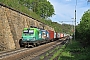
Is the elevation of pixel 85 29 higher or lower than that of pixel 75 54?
higher

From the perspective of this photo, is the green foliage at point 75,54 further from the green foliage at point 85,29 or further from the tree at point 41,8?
Answer: the tree at point 41,8

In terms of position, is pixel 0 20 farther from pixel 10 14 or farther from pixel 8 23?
pixel 10 14

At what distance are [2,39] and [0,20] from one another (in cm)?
261

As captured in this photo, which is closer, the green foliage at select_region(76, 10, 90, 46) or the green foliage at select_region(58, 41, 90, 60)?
the green foliage at select_region(58, 41, 90, 60)

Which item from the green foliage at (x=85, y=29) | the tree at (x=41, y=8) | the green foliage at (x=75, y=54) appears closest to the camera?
the green foliage at (x=75, y=54)

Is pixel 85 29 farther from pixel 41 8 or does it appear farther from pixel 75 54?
pixel 41 8

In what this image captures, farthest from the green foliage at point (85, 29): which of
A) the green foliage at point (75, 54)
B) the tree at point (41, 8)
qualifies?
the tree at point (41, 8)

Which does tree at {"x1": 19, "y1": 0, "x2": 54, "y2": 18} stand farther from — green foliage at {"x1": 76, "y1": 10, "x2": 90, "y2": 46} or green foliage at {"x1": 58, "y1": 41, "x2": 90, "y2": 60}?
green foliage at {"x1": 58, "y1": 41, "x2": 90, "y2": 60}

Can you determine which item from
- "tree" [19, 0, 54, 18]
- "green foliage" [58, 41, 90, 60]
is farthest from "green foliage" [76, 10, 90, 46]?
"tree" [19, 0, 54, 18]

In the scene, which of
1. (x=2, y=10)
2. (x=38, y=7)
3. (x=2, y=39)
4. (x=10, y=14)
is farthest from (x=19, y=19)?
(x=38, y=7)

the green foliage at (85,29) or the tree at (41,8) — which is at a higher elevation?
the tree at (41,8)

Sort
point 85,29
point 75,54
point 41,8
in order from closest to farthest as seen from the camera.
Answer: point 75,54 → point 85,29 → point 41,8

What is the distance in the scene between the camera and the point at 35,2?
109 m

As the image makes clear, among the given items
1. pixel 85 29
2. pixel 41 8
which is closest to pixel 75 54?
pixel 85 29
